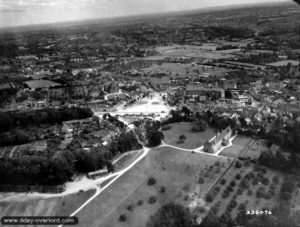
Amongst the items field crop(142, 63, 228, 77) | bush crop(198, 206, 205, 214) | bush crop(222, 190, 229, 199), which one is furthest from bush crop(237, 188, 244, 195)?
field crop(142, 63, 228, 77)

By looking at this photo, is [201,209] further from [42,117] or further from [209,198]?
[42,117]

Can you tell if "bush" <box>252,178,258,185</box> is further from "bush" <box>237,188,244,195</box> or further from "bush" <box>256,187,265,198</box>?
"bush" <box>237,188,244,195</box>

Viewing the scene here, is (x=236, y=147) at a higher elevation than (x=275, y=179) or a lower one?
lower

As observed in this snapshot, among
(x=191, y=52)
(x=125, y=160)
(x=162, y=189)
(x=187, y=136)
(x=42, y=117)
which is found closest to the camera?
(x=162, y=189)

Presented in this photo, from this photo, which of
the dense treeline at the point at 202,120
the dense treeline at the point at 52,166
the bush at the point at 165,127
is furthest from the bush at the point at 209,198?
the bush at the point at 165,127

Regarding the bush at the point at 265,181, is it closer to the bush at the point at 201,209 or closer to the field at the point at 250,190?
the field at the point at 250,190

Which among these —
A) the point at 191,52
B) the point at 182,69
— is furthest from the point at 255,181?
the point at 191,52
